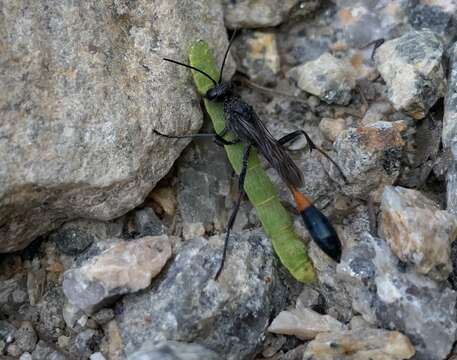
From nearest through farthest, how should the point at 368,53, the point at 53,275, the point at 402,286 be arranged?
the point at 402,286 < the point at 53,275 < the point at 368,53

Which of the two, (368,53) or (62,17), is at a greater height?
(62,17)

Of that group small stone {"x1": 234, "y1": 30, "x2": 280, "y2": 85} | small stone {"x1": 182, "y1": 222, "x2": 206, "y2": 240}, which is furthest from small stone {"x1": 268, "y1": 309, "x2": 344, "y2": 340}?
small stone {"x1": 234, "y1": 30, "x2": 280, "y2": 85}

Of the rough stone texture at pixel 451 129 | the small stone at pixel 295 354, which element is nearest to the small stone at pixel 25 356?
the small stone at pixel 295 354

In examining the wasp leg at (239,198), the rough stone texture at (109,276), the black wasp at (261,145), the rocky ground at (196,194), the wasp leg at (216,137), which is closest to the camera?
the rocky ground at (196,194)

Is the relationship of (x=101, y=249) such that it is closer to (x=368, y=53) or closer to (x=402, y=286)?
(x=402, y=286)

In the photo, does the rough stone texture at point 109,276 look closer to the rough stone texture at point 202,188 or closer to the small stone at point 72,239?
the small stone at point 72,239

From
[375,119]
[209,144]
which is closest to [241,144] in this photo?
[209,144]
